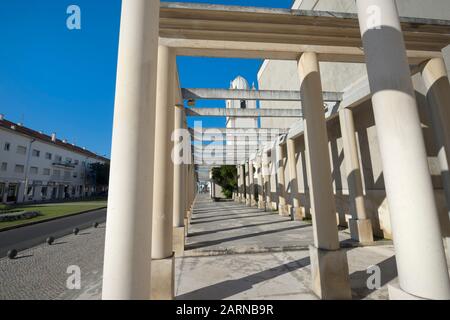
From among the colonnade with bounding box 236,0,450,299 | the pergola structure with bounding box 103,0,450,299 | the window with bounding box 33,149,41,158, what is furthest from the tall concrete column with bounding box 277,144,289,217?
the window with bounding box 33,149,41,158

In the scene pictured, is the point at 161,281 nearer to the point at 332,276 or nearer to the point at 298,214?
the point at 332,276

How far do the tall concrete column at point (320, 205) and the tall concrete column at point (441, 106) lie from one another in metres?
3.29

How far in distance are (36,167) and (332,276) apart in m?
42.7

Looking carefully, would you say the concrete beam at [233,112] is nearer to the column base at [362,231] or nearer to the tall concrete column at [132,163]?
the column base at [362,231]

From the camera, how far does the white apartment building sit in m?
28.0

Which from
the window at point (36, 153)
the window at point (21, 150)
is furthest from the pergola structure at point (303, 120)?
the window at point (36, 153)

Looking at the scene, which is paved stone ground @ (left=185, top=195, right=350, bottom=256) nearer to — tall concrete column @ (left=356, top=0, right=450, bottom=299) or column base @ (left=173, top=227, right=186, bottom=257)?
column base @ (left=173, top=227, right=186, bottom=257)

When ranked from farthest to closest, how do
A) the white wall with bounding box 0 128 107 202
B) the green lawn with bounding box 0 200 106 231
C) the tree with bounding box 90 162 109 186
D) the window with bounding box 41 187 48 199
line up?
the tree with bounding box 90 162 109 186, the window with bounding box 41 187 48 199, the white wall with bounding box 0 128 107 202, the green lawn with bounding box 0 200 106 231

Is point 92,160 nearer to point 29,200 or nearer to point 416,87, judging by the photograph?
point 29,200

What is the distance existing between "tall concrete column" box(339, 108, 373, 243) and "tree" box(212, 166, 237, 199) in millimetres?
22165

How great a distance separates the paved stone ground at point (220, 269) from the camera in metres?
3.83

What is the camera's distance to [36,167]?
1309 inches

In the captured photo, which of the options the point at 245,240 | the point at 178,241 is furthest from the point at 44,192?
the point at 245,240
